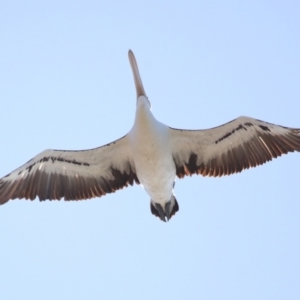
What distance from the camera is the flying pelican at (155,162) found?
18.4 metres

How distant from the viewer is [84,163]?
62.3ft

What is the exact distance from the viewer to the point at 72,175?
19000 millimetres

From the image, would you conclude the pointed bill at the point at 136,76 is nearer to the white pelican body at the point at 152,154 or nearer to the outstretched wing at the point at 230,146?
the white pelican body at the point at 152,154

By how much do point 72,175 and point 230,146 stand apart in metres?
3.16

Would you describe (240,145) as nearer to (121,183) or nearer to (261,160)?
(261,160)

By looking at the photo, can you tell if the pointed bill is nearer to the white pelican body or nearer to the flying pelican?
the flying pelican

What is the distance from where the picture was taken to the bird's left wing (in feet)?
61.2

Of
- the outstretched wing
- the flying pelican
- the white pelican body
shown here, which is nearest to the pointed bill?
the flying pelican

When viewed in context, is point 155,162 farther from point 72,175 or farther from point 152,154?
point 72,175

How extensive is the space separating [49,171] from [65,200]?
654 mm

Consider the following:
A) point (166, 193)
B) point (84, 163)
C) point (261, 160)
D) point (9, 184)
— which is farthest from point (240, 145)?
point (9, 184)

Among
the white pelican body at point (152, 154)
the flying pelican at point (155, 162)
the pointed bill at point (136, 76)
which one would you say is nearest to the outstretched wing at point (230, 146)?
the flying pelican at point (155, 162)

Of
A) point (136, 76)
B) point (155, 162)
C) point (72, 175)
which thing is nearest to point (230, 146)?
point (155, 162)

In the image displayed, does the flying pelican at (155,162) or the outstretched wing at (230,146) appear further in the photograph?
the outstretched wing at (230,146)
